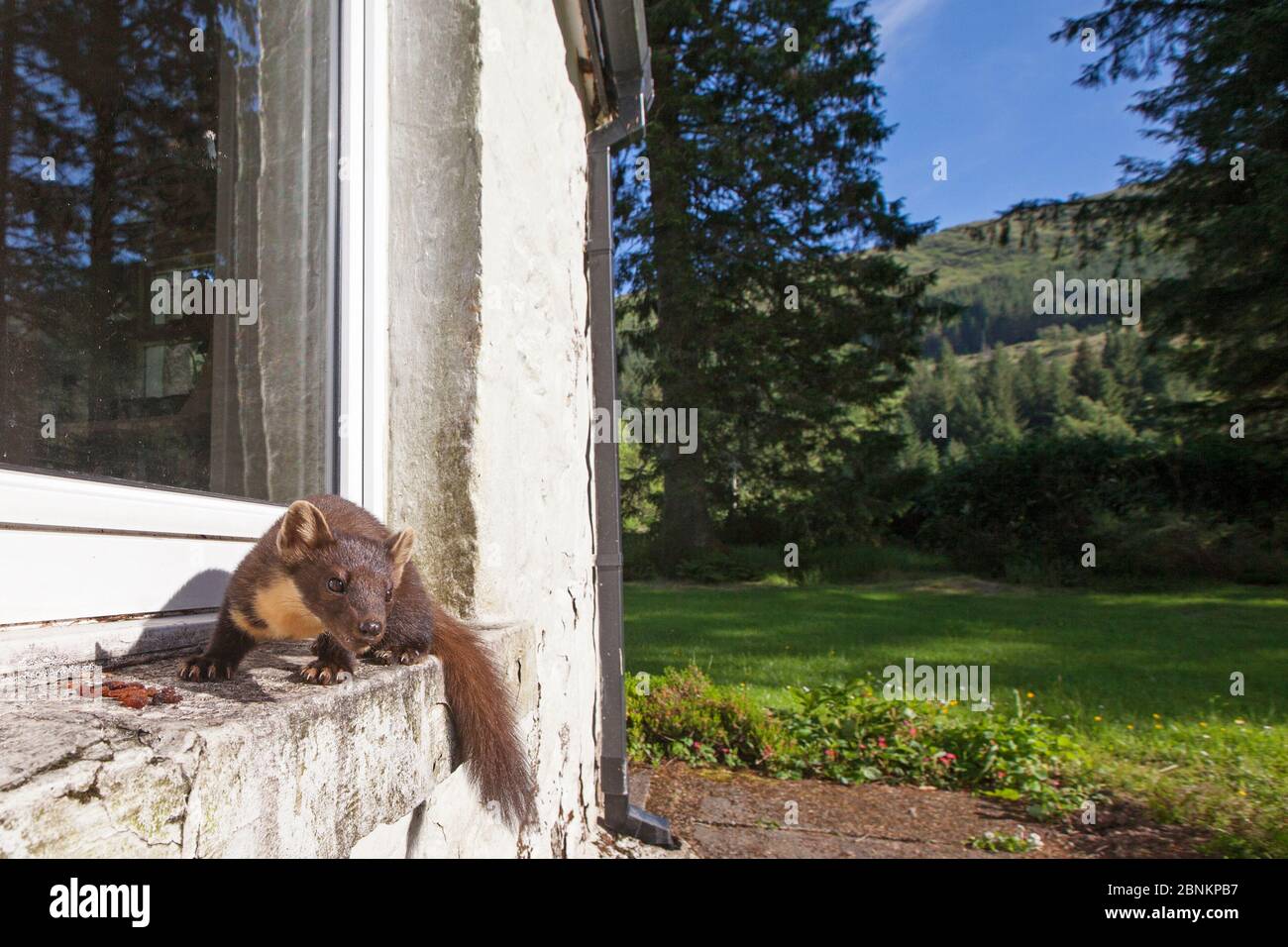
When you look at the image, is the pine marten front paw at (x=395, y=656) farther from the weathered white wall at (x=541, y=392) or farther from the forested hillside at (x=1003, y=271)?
the forested hillside at (x=1003, y=271)

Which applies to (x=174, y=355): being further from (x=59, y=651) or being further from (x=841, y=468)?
(x=841, y=468)

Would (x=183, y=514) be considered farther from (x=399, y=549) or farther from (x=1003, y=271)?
(x=1003, y=271)

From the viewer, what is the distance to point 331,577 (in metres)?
1.44

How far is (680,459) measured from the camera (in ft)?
53.0

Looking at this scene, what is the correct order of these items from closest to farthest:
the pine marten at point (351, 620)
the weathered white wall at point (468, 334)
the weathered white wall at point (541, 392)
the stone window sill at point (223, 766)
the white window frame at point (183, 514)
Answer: the stone window sill at point (223, 766)
the white window frame at point (183, 514)
the pine marten at point (351, 620)
the weathered white wall at point (468, 334)
the weathered white wall at point (541, 392)

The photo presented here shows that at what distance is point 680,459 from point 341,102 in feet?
46.7

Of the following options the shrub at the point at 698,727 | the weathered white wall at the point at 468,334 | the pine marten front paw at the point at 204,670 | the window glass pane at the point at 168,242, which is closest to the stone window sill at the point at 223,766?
the pine marten front paw at the point at 204,670

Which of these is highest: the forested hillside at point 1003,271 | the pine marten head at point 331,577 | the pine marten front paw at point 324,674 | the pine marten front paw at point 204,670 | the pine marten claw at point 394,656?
the forested hillside at point 1003,271

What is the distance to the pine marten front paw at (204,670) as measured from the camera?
129cm

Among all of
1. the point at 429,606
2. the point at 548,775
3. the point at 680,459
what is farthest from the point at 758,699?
the point at 680,459

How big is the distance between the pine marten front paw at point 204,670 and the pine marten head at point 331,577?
168 millimetres

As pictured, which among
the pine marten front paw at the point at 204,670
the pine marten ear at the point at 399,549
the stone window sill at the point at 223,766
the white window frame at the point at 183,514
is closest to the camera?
the stone window sill at the point at 223,766

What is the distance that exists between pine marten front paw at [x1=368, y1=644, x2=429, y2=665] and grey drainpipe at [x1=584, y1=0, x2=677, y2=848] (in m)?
2.24

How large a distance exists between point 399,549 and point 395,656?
211 millimetres
